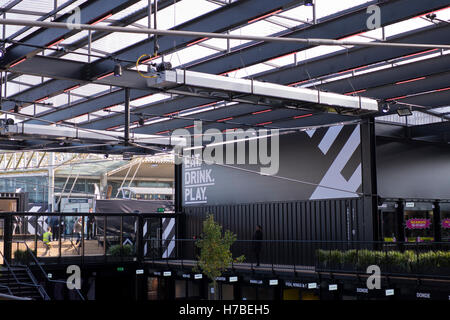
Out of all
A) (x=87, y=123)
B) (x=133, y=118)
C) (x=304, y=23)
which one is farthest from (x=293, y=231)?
(x=304, y=23)

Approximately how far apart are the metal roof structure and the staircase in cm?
628

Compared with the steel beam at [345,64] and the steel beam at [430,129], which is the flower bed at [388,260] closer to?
the steel beam at [345,64]

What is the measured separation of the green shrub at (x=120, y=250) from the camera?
97.3ft

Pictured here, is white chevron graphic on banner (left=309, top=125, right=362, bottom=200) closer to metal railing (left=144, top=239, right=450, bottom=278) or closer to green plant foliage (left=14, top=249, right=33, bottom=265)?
metal railing (left=144, top=239, right=450, bottom=278)

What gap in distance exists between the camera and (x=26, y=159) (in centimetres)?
5697

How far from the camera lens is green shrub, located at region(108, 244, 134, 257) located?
2967 centimetres

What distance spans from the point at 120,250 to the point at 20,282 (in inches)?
276

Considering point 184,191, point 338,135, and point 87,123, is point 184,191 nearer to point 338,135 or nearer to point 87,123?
point 87,123

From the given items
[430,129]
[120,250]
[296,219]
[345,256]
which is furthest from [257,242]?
[120,250]

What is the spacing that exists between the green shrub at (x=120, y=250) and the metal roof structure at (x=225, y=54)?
26.1 feet

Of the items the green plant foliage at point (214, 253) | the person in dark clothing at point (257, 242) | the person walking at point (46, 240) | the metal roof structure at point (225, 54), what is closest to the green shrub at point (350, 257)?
the green plant foliage at point (214, 253)

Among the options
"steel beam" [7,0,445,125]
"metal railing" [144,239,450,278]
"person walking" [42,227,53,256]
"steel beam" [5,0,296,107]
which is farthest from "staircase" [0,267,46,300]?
"steel beam" [7,0,445,125]

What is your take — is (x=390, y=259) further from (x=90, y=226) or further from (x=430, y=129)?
(x=90, y=226)

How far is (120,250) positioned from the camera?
98.0 feet
